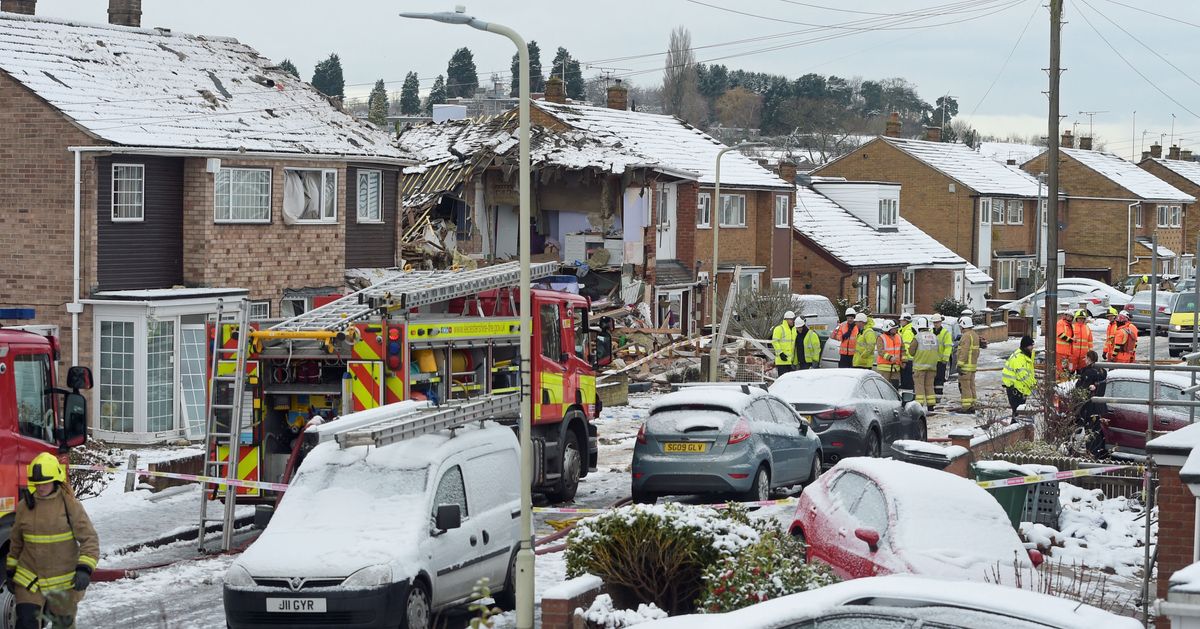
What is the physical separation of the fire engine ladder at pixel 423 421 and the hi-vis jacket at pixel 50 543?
2.39 metres

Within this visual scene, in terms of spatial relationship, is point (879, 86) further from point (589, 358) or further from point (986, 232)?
point (589, 358)

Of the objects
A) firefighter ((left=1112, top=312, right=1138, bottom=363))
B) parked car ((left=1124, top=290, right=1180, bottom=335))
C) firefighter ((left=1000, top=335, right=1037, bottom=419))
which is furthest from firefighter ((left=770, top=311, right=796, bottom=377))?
parked car ((left=1124, top=290, right=1180, bottom=335))

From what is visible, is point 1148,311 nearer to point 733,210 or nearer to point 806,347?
point 733,210

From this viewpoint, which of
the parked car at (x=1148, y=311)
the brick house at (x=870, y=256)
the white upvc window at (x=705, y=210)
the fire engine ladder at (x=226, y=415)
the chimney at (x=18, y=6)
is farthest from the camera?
the brick house at (x=870, y=256)

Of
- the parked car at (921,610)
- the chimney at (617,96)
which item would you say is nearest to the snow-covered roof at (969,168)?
the chimney at (617,96)

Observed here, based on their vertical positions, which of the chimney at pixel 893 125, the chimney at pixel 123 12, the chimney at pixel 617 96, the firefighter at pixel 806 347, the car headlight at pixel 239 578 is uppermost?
the chimney at pixel 893 125

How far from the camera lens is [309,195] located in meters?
29.9

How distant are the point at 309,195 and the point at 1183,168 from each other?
255ft

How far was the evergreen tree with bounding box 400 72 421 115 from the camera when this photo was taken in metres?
106

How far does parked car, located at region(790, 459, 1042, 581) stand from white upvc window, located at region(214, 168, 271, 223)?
680 inches

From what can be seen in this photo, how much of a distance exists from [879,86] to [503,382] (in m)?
119

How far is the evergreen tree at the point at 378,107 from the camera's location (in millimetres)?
59844

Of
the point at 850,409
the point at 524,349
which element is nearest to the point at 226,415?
the point at 524,349

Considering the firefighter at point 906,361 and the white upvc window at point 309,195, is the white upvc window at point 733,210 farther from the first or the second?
the white upvc window at point 309,195
